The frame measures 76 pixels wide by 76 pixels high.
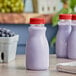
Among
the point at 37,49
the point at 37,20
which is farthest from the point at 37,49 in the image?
the point at 37,20

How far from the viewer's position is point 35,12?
2.67 meters

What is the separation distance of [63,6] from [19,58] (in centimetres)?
126

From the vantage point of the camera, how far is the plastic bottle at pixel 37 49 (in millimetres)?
1187

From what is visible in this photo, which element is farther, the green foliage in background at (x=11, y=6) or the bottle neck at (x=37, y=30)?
the green foliage in background at (x=11, y=6)

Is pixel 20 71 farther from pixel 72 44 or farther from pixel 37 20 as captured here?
pixel 72 44

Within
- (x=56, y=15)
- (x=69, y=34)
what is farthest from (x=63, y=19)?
(x=56, y=15)

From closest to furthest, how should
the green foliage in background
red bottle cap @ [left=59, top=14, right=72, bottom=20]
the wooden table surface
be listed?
the wooden table surface, red bottle cap @ [left=59, top=14, right=72, bottom=20], the green foliage in background

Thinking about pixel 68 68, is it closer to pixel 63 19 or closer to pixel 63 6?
pixel 63 19

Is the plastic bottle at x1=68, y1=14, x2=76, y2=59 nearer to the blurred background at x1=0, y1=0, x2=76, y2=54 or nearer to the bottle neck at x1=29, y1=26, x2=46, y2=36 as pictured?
the bottle neck at x1=29, y1=26, x2=46, y2=36

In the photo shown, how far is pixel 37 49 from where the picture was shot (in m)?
1.18

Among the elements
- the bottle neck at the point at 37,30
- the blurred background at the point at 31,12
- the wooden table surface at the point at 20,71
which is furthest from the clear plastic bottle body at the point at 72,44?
the blurred background at the point at 31,12

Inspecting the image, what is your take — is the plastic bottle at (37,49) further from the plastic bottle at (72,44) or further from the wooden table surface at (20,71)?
the plastic bottle at (72,44)

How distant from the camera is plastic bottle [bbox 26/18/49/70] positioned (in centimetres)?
119

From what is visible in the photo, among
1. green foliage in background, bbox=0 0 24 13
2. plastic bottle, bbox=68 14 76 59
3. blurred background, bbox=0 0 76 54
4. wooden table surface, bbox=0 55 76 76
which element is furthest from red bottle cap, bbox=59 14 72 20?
green foliage in background, bbox=0 0 24 13
